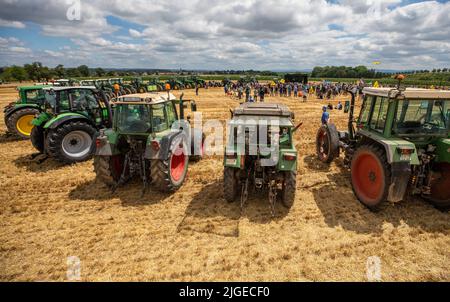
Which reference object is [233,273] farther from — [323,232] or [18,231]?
[18,231]


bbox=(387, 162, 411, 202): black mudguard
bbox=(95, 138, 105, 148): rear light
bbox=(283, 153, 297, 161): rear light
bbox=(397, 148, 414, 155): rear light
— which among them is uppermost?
bbox=(397, 148, 414, 155): rear light

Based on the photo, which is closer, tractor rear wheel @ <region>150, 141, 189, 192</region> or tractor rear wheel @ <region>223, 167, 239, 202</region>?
tractor rear wheel @ <region>223, 167, 239, 202</region>

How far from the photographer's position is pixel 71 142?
305 inches

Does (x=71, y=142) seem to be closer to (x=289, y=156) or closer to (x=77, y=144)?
(x=77, y=144)

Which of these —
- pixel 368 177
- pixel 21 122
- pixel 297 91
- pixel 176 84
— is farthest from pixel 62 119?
pixel 176 84

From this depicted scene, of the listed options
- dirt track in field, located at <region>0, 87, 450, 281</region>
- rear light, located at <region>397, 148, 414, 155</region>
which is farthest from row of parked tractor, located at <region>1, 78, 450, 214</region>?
dirt track in field, located at <region>0, 87, 450, 281</region>

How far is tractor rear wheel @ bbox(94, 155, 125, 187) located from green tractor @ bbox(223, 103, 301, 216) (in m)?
2.62

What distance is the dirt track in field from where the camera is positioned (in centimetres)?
368

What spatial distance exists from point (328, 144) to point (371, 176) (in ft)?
7.35

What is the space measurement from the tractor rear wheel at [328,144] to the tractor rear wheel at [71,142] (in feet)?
21.2

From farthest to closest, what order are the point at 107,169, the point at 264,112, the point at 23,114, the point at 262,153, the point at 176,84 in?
the point at 176,84, the point at 23,114, the point at 107,169, the point at 264,112, the point at 262,153

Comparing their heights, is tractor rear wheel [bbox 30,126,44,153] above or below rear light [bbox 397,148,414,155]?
below

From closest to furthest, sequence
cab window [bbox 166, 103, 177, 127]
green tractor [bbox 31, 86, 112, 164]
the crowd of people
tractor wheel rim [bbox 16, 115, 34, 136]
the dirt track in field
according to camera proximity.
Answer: the dirt track in field → cab window [bbox 166, 103, 177, 127] → green tractor [bbox 31, 86, 112, 164] → tractor wheel rim [bbox 16, 115, 34, 136] → the crowd of people

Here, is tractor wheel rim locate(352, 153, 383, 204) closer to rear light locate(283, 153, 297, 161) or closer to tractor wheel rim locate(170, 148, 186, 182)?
rear light locate(283, 153, 297, 161)
